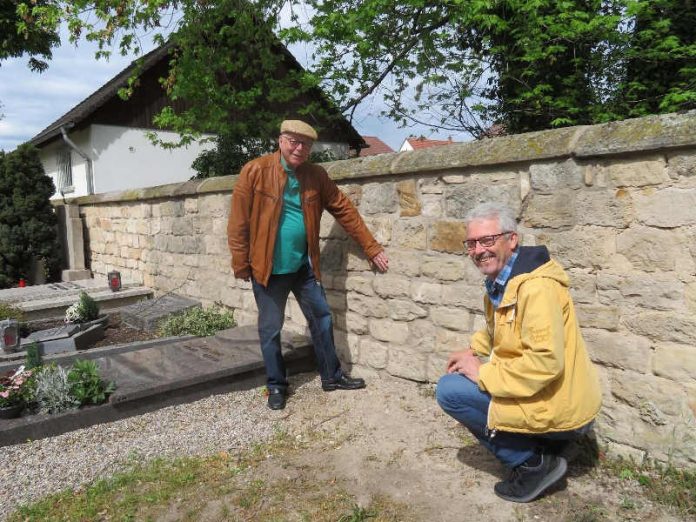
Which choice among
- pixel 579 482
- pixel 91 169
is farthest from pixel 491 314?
pixel 91 169

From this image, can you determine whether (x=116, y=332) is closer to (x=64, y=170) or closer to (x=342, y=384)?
(x=342, y=384)

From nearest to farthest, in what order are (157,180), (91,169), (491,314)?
(491,314), (91,169), (157,180)

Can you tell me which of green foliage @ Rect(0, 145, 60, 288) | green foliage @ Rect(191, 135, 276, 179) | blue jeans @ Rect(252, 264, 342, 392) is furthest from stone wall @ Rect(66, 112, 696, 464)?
green foliage @ Rect(0, 145, 60, 288)

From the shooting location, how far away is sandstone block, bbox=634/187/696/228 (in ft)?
8.09

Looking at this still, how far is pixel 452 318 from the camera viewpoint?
11.7ft

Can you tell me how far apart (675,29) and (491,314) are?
619cm

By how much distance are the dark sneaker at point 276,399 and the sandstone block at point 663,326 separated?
223 centimetres

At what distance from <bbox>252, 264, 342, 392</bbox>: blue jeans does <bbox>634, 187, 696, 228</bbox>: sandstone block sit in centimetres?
213

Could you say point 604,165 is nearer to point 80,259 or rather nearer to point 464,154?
point 464,154

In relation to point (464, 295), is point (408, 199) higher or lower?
higher

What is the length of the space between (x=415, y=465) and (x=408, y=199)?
69.6 inches

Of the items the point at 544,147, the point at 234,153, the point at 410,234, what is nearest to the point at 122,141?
the point at 234,153

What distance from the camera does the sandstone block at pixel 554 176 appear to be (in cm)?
284

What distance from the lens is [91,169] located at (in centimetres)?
1423
